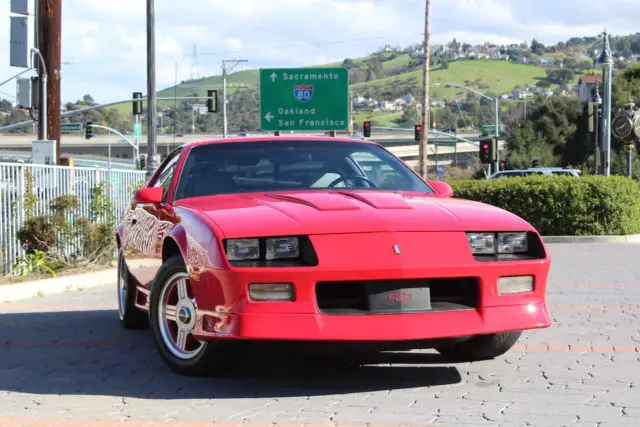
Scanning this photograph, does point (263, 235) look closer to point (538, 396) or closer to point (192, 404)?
point (192, 404)

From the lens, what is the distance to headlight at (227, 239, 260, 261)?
229 inches

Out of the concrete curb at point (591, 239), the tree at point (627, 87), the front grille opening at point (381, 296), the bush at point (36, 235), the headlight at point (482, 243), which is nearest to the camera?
the front grille opening at point (381, 296)

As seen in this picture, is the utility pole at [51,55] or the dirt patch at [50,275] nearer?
the dirt patch at [50,275]

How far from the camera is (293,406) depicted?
5.68 meters

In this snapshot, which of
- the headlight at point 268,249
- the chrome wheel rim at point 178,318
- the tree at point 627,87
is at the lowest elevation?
the chrome wheel rim at point 178,318

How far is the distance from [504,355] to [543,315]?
1216mm

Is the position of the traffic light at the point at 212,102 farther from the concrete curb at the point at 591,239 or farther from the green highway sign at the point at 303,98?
the concrete curb at the point at 591,239

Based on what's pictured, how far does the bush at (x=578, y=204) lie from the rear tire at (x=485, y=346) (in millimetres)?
19097

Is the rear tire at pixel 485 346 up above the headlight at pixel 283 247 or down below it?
below

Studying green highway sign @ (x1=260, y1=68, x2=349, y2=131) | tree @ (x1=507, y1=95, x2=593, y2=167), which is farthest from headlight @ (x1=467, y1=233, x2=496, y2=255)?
tree @ (x1=507, y1=95, x2=593, y2=167)

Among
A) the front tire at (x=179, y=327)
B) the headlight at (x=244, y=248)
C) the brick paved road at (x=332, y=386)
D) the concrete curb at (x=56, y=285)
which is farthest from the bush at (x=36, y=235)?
the headlight at (x=244, y=248)

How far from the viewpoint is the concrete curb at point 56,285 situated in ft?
40.1

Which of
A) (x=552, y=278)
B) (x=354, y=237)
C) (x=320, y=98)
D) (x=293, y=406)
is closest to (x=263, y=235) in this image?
(x=354, y=237)

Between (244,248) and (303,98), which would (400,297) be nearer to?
(244,248)
